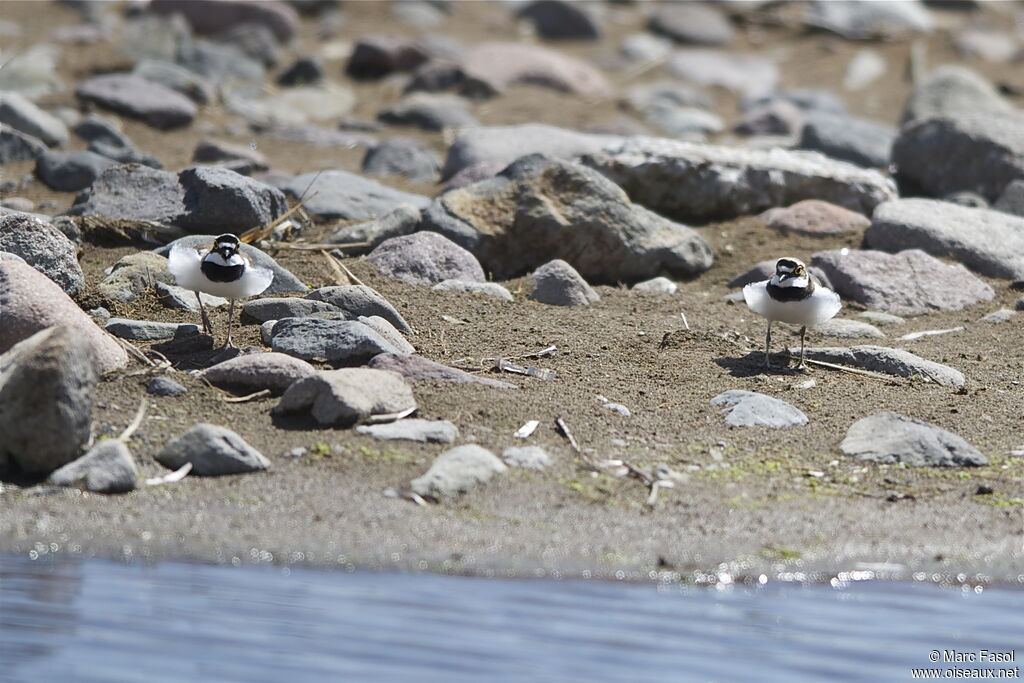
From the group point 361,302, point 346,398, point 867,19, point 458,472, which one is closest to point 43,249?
point 361,302

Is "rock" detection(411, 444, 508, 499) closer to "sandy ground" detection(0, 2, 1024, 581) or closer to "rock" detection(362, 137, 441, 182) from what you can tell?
"sandy ground" detection(0, 2, 1024, 581)

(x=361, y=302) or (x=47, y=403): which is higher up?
(x=47, y=403)

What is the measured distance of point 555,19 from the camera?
2516 cm

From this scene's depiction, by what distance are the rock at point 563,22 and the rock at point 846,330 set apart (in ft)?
51.6

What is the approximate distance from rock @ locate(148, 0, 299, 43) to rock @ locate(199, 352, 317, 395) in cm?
1540

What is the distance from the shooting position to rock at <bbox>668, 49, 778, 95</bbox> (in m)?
23.3

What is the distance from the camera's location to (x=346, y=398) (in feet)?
23.6

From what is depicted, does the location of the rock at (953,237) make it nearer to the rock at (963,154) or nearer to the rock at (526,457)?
the rock at (963,154)

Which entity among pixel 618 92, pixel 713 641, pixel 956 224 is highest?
pixel 713 641

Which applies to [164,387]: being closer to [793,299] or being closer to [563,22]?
[793,299]

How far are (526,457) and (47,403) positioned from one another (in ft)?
7.99

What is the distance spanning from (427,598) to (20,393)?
2.28 meters

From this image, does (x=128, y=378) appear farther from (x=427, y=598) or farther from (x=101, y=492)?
(x=427, y=598)

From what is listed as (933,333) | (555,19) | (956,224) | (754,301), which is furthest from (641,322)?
(555,19)
